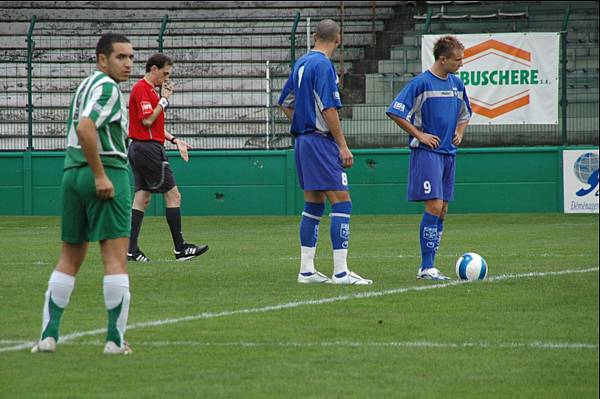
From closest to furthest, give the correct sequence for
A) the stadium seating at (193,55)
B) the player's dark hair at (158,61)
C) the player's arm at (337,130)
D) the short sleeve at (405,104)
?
the player's arm at (337,130) → the short sleeve at (405,104) → the player's dark hair at (158,61) → the stadium seating at (193,55)

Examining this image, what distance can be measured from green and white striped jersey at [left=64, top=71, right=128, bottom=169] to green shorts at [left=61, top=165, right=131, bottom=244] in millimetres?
73

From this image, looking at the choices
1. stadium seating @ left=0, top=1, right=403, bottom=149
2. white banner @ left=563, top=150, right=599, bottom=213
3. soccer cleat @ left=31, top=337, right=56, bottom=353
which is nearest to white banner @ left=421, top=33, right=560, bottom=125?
white banner @ left=563, top=150, right=599, bottom=213

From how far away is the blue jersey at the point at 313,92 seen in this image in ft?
33.6

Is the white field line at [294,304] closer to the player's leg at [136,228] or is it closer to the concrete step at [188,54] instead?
the player's leg at [136,228]

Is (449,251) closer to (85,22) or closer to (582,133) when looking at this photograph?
(582,133)

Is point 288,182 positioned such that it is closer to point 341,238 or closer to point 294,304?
point 341,238

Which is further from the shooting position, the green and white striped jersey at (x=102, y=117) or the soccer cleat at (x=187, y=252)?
the soccer cleat at (x=187, y=252)

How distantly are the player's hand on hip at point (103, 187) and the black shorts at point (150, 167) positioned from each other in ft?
20.1

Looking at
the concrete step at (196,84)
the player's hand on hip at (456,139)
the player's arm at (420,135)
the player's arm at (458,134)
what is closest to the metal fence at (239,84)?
the concrete step at (196,84)

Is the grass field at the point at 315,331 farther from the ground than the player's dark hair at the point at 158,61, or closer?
closer

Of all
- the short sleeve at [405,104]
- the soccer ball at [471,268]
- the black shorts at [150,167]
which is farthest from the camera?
the black shorts at [150,167]

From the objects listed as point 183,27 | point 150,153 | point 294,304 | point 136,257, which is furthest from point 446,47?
point 183,27

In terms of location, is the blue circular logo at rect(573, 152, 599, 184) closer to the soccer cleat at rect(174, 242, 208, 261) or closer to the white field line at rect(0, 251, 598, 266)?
the white field line at rect(0, 251, 598, 266)

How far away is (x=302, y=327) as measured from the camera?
312 inches
